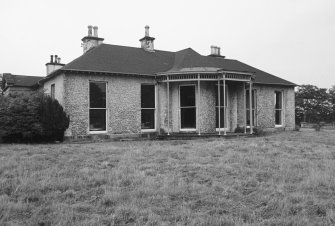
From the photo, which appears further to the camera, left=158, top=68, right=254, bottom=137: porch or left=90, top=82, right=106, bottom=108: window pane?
left=158, top=68, right=254, bottom=137: porch

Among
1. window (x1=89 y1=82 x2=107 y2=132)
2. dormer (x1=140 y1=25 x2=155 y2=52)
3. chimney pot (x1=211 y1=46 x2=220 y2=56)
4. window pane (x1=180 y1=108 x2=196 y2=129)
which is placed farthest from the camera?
chimney pot (x1=211 y1=46 x2=220 y2=56)

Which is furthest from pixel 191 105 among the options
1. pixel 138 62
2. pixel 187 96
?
pixel 138 62

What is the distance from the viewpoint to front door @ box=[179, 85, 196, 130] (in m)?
18.0

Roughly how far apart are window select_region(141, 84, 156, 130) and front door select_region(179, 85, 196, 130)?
160cm

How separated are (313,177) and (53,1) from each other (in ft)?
42.9

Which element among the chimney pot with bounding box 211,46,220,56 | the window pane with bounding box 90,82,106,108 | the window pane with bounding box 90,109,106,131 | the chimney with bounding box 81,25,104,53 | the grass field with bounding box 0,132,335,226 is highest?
the chimney pot with bounding box 211,46,220,56

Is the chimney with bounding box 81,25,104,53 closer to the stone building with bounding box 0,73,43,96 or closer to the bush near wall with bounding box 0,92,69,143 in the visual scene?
the bush near wall with bounding box 0,92,69,143

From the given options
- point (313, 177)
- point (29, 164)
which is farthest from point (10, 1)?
point (313, 177)

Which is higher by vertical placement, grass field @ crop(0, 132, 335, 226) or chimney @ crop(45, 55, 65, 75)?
chimney @ crop(45, 55, 65, 75)

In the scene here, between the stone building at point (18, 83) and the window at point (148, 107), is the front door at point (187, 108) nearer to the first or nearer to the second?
the window at point (148, 107)

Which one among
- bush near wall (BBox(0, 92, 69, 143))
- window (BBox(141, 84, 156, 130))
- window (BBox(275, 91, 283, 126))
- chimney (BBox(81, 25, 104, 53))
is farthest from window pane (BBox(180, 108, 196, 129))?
window (BBox(275, 91, 283, 126))

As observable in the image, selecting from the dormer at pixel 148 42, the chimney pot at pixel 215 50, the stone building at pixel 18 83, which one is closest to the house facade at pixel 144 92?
the dormer at pixel 148 42

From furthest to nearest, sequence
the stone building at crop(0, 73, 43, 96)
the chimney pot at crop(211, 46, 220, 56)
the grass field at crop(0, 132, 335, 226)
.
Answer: the chimney pot at crop(211, 46, 220, 56) < the stone building at crop(0, 73, 43, 96) < the grass field at crop(0, 132, 335, 226)

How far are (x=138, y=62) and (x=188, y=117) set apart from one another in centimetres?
441
